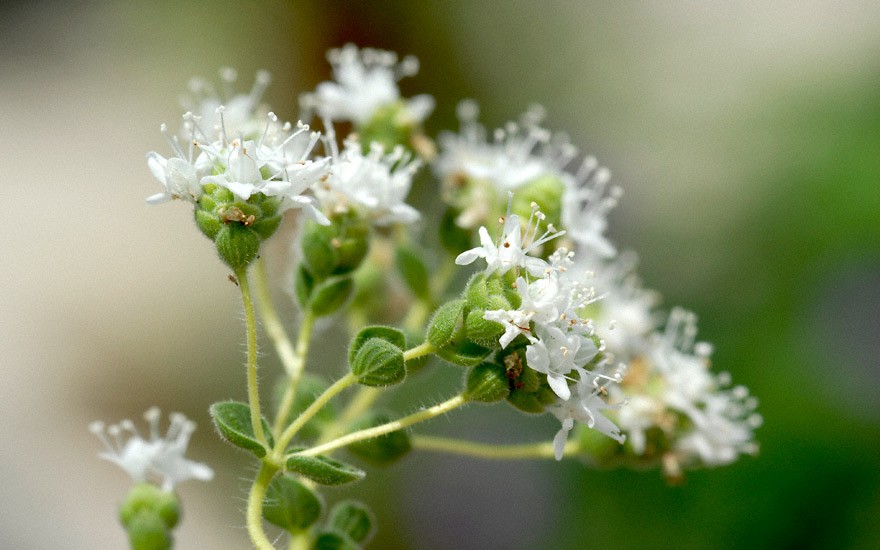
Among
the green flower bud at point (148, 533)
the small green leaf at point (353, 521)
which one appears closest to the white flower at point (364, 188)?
the small green leaf at point (353, 521)

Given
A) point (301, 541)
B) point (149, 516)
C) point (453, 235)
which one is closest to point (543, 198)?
point (453, 235)

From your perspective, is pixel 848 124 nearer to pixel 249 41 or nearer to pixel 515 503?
pixel 515 503

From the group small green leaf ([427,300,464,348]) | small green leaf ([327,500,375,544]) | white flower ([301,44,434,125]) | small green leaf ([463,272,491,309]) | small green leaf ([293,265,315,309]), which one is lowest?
small green leaf ([327,500,375,544])

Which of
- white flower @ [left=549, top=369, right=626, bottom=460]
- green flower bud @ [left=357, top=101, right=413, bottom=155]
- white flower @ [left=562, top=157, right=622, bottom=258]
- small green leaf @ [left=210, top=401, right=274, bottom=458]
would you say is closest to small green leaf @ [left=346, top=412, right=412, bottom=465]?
small green leaf @ [left=210, top=401, right=274, bottom=458]

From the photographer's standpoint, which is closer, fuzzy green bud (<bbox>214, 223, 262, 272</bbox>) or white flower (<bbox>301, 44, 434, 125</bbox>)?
fuzzy green bud (<bbox>214, 223, 262, 272</bbox>)

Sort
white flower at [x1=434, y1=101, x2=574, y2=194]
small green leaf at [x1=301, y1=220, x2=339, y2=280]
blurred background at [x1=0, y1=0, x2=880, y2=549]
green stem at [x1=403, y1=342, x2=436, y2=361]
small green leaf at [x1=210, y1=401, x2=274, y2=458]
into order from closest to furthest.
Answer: small green leaf at [x1=210, y1=401, x2=274, y2=458] → green stem at [x1=403, y1=342, x2=436, y2=361] → small green leaf at [x1=301, y1=220, x2=339, y2=280] → white flower at [x1=434, y1=101, x2=574, y2=194] → blurred background at [x1=0, y1=0, x2=880, y2=549]

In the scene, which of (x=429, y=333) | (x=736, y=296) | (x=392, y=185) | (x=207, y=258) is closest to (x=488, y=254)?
(x=429, y=333)

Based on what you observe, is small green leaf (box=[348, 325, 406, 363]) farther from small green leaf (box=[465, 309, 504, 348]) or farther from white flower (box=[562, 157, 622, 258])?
white flower (box=[562, 157, 622, 258])
